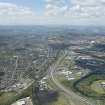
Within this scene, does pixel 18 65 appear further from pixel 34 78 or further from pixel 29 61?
pixel 34 78

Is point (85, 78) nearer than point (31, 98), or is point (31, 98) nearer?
point (31, 98)

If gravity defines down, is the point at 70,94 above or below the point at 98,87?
below

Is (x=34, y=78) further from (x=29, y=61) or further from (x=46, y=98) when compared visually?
(x=29, y=61)

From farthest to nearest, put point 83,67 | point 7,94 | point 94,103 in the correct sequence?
point 83,67 → point 7,94 → point 94,103

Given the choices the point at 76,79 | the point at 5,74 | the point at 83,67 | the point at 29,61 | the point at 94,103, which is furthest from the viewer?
the point at 29,61

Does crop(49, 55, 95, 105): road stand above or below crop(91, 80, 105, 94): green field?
below

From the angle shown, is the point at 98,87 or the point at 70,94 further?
the point at 98,87

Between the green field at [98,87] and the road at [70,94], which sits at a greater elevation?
the green field at [98,87]

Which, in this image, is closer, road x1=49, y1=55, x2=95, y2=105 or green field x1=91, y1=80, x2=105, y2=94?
road x1=49, y1=55, x2=95, y2=105

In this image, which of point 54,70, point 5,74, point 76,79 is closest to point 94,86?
point 76,79
